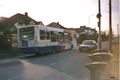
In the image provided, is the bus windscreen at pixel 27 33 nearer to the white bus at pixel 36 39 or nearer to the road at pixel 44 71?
the white bus at pixel 36 39

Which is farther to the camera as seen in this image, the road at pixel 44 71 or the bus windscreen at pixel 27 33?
the bus windscreen at pixel 27 33

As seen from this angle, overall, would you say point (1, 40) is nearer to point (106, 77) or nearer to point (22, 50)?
point (22, 50)

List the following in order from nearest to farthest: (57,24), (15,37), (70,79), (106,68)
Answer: (106,68) < (70,79) < (15,37) < (57,24)

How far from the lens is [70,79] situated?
17.9 feet

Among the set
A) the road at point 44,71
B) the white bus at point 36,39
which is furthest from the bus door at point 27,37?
the road at point 44,71

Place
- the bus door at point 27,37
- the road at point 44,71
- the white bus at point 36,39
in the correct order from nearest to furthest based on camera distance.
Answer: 1. the road at point 44,71
2. the white bus at point 36,39
3. the bus door at point 27,37

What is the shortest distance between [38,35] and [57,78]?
24.3 feet

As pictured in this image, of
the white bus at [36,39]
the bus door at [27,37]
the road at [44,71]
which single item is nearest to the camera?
the road at [44,71]

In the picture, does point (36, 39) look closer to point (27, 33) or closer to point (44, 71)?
point (27, 33)

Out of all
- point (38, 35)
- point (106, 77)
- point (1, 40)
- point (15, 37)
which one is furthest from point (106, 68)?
point (1, 40)

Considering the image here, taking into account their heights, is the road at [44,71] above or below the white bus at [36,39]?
below

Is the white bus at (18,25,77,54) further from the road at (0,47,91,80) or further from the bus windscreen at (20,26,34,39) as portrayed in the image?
the road at (0,47,91,80)

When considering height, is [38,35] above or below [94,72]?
above

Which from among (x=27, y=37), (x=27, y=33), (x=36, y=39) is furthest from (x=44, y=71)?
(x=27, y=33)
